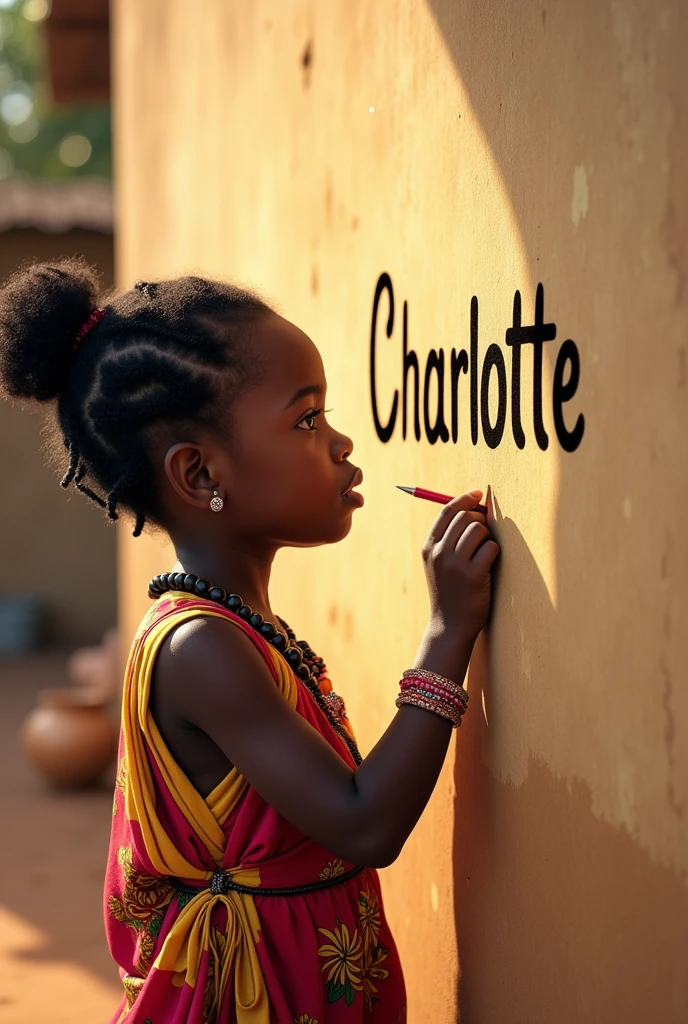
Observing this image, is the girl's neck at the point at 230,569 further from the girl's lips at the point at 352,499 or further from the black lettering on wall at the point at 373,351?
the black lettering on wall at the point at 373,351

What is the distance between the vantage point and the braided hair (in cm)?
165

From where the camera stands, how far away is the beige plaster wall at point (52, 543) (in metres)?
9.10

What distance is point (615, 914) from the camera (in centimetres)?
127

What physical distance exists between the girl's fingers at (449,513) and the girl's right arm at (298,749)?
0.17 metres

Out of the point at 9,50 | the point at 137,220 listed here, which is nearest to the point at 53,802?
the point at 137,220

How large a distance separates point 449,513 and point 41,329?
63 cm

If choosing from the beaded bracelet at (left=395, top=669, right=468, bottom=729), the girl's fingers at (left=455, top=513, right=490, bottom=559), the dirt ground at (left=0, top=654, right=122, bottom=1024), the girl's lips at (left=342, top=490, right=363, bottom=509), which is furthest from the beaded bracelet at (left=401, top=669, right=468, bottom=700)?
the dirt ground at (left=0, top=654, right=122, bottom=1024)

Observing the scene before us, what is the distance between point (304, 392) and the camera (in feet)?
5.53

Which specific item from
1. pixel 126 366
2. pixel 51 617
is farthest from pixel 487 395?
pixel 51 617

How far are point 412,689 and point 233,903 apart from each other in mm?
375

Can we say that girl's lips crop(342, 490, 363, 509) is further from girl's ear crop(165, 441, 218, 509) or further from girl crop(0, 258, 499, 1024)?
girl's ear crop(165, 441, 218, 509)

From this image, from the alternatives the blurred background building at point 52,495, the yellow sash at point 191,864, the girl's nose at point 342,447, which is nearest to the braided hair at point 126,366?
the girl's nose at point 342,447

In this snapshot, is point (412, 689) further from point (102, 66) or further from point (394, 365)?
point (102, 66)

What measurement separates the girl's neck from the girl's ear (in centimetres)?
9
